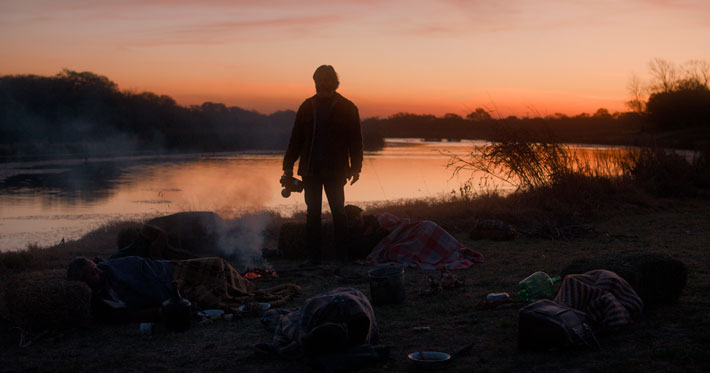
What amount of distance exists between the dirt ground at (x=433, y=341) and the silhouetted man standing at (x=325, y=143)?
0.95 meters

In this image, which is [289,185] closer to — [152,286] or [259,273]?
[259,273]

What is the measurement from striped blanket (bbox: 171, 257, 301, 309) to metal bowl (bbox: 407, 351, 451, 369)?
1709 mm

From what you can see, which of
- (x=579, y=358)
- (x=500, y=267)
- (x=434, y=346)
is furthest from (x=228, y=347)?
(x=500, y=267)

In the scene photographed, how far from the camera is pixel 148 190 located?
16297mm

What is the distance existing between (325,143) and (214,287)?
1837 mm

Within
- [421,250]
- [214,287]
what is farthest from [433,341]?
[421,250]

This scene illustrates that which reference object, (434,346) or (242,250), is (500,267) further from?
(242,250)

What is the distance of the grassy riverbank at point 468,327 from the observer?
291 cm

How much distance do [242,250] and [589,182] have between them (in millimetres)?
6178

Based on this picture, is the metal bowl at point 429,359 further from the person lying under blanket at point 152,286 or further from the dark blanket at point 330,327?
the person lying under blanket at point 152,286

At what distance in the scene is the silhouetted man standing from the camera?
562cm

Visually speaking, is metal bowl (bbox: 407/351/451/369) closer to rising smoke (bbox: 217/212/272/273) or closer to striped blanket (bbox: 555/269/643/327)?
striped blanket (bbox: 555/269/643/327)

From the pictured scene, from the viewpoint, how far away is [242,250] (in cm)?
657

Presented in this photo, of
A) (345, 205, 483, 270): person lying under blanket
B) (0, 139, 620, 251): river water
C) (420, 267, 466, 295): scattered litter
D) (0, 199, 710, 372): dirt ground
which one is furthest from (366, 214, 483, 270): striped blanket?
(0, 139, 620, 251): river water
